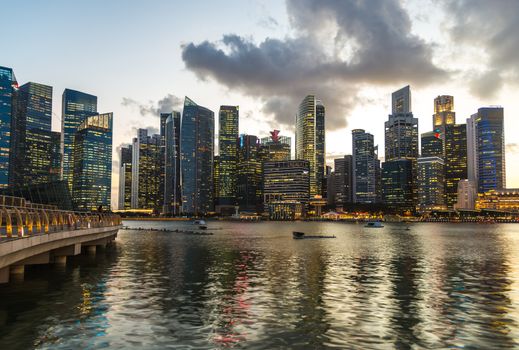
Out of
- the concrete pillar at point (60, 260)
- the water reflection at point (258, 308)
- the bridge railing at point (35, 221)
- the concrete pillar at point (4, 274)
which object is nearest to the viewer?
the water reflection at point (258, 308)

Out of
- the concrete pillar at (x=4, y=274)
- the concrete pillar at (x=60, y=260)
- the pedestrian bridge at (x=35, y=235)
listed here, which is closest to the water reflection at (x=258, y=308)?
the concrete pillar at (x=4, y=274)

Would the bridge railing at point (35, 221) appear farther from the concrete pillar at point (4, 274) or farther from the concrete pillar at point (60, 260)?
the concrete pillar at point (60, 260)

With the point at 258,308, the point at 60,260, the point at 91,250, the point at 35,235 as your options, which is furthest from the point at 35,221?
the point at 91,250

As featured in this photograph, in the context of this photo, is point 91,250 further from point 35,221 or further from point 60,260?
point 35,221

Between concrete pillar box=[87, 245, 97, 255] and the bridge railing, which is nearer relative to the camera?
the bridge railing

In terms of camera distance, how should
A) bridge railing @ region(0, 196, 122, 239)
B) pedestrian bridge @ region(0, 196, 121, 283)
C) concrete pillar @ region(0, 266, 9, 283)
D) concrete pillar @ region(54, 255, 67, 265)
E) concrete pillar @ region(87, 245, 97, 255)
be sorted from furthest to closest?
concrete pillar @ region(87, 245, 97, 255) → concrete pillar @ region(54, 255, 67, 265) → concrete pillar @ region(0, 266, 9, 283) → bridge railing @ region(0, 196, 122, 239) → pedestrian bridge @ region(0, 196, 121, 283)

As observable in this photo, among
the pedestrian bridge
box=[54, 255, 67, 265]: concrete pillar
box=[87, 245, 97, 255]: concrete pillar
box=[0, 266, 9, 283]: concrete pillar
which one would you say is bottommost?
box=[87, 245, 97, 255]: concrete pillar

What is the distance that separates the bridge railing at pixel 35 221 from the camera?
27913 millimetres

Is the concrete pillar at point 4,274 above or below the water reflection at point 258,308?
above

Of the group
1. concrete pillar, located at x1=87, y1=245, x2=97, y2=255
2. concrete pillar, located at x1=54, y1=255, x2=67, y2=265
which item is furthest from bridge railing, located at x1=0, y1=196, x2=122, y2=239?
concrete pillar, located at x1=87, y1=245, x2=97, y2=255

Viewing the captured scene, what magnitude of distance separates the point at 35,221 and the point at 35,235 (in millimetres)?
4606

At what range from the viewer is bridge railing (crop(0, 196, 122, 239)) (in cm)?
2791

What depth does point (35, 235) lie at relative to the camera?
32531mm

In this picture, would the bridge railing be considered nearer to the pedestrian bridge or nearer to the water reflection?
the pedestrian bridge
